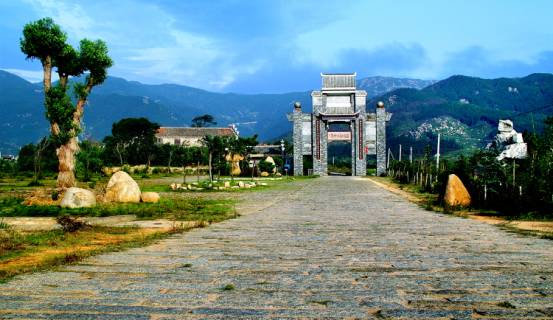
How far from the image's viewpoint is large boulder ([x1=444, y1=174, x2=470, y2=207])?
59.6 feet

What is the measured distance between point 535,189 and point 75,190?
13.8 meters

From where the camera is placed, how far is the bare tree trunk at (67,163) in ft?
81.4

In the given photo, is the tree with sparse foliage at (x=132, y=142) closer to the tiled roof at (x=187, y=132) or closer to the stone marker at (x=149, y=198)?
the tiled roof at (x=187, y=132)

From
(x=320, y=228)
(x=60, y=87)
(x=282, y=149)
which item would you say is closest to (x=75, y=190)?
(x=320, y=228)

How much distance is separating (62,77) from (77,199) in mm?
12517

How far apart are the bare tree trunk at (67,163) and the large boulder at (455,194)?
1718 centimetres

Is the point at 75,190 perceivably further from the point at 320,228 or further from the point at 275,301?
the point at 275,301

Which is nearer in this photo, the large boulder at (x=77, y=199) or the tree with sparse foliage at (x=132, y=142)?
the large boulder at (x=77, y=199)

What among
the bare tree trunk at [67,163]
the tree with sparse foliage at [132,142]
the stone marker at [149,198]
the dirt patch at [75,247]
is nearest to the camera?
the dirt patch at [75,247]

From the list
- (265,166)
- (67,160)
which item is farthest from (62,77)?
(265,166)

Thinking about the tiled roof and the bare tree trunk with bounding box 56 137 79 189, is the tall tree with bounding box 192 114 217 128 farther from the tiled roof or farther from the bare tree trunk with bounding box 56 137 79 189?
the bare tree trunk with bounding box 56 137 79 189

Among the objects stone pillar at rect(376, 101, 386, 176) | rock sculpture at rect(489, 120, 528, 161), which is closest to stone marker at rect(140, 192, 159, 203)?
rock sculpture at rect(489, 120, 528, 161)

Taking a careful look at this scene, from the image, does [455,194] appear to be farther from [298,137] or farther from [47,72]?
[298,137]

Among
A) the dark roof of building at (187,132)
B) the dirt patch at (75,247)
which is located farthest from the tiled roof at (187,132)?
the dirt patch at (75,247)
